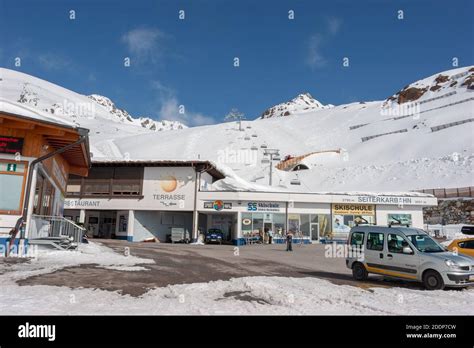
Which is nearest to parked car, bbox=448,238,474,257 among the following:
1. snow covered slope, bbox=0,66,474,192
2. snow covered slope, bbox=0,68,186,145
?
snow covered slope, bbox=0,66,474,192

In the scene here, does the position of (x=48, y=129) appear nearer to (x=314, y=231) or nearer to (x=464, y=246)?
(x=464, y=246)

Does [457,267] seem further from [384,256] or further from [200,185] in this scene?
[200,185]

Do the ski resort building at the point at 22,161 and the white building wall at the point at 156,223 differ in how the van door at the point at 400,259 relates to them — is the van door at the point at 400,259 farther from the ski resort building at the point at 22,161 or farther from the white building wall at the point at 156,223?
the white building wall at the point at 156,223

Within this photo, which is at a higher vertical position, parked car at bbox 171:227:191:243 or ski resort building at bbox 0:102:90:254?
ski resort building at bbox 0:102:90:254

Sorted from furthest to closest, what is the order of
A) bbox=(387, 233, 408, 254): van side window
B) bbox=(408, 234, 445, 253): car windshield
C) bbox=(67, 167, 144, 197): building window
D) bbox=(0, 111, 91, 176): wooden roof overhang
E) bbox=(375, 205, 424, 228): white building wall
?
bbox=(67, 167, 144, 197): building window
bbox=(375, 205, 424, 228): white building wall
bbox=(0, 111, 91, 176): wooden roof overhang
bbox=(387, 233, 408, 254): van side window
bbox=(408, 234, 445, 253): car windshield

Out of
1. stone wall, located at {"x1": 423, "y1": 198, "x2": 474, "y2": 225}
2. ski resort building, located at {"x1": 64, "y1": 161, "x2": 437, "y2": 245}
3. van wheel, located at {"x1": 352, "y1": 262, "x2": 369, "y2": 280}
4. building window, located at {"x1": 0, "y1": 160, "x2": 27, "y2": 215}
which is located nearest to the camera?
van wheel, located at {"x1": 352, "y1": 262, "x2": 369, "y2": 280}

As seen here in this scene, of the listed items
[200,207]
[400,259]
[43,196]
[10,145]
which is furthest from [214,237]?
[400,259]

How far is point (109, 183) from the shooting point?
115 feet

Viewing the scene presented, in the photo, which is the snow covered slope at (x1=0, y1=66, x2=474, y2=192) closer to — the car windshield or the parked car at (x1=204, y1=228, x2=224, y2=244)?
the parked car at (x1=204, y1=228, x2=224, y2=244)

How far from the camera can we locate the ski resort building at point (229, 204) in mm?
33188

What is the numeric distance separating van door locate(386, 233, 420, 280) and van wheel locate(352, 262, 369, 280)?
0.90 m

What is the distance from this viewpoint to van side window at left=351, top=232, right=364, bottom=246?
12116 millimetres

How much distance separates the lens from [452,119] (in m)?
80.2
